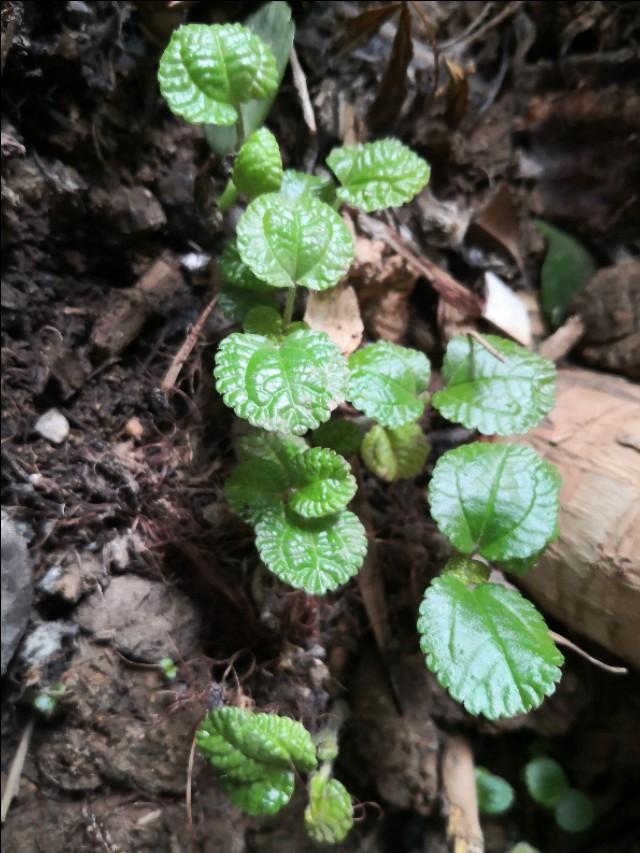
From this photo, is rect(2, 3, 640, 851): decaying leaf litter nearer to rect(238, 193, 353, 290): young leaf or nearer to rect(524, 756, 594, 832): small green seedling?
rect(524, 756, 594, 832): small green seedling

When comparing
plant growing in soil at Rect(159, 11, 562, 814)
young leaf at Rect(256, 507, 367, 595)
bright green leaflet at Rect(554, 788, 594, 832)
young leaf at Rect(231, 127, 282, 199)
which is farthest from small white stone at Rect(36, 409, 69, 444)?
bright green leaflet at Rect(554, 788, 594, 832)

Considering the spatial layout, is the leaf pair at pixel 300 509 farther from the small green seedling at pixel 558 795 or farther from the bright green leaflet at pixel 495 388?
the small green seedling at pixel 558 795

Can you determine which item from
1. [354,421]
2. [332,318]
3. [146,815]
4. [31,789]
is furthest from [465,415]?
[31,789]

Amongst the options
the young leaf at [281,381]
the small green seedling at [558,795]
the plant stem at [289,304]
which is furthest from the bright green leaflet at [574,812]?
the plant stem at [289,304]

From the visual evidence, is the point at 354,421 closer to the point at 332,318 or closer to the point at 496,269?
the point at 332,318

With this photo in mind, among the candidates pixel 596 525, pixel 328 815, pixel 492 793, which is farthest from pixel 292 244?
pixel 492 793
